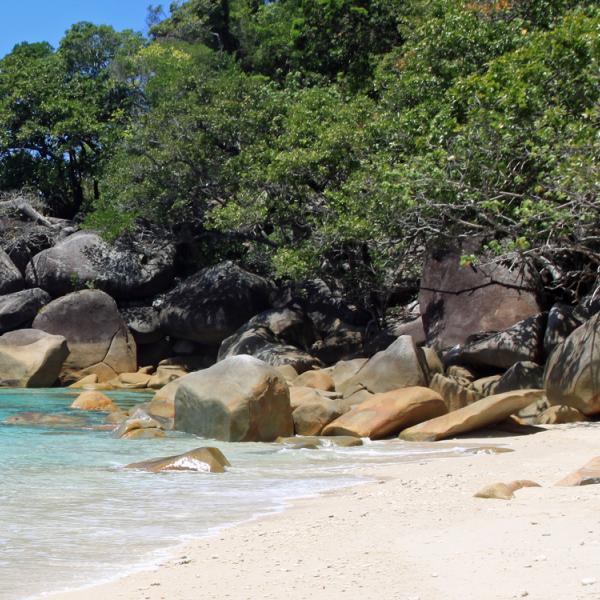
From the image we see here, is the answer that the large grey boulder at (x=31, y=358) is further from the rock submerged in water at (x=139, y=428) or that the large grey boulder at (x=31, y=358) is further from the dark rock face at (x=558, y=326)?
the dark rock face at (x=558, y=326)

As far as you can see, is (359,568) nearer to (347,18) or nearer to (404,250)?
(404,250)

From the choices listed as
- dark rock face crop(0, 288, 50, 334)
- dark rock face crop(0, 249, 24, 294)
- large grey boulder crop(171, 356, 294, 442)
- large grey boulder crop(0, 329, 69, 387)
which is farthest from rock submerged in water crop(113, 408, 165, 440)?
dark rock face crop(0, 249, 24, 294)

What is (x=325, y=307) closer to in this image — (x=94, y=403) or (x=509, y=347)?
(x=94, y=403)

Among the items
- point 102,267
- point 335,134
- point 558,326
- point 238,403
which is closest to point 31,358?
point 102,267

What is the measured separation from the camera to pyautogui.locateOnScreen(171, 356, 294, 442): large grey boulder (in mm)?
10961

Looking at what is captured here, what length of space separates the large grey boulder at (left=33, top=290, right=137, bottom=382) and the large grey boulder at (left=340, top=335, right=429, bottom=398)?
9773 millimetres

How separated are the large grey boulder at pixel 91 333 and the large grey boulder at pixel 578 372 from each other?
42.6ft

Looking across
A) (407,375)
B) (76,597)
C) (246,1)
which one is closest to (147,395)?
(407,375)

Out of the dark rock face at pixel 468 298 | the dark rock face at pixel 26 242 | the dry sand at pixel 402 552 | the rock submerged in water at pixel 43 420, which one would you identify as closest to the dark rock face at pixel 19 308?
the dark rock face at pixel 26 242

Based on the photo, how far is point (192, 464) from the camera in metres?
8.52

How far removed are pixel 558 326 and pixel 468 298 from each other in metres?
2.96

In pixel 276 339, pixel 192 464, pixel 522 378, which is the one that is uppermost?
pixel 276 339

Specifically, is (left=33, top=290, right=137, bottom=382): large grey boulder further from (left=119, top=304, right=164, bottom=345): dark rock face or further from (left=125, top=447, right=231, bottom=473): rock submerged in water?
(left=125, top=447, right=231, bottom=473): rock submerged in water

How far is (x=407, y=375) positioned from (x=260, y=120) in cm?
938
